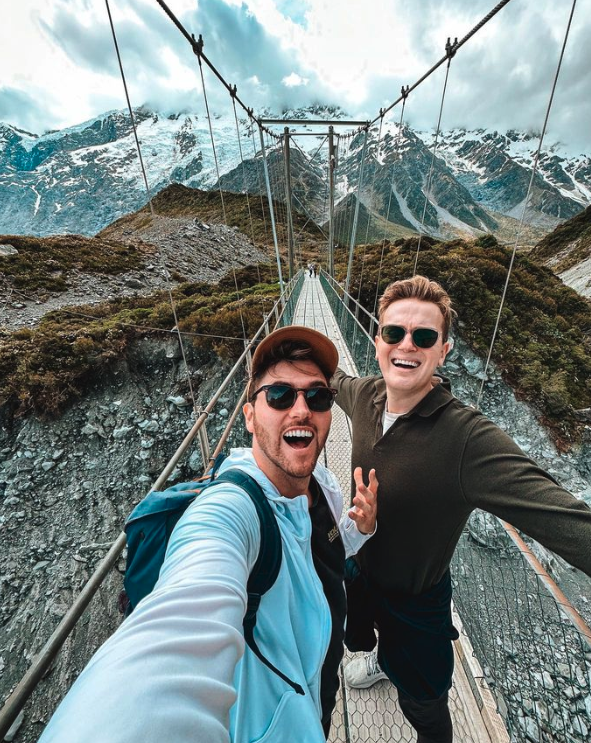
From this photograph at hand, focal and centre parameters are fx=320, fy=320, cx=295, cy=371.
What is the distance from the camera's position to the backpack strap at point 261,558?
1.85ft

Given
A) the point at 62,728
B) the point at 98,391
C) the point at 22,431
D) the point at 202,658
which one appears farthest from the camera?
the point at 98,391

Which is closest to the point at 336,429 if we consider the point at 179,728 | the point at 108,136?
the point at 179,728

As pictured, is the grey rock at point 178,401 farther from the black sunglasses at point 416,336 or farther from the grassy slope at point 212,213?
the grassy slope at point 212,213

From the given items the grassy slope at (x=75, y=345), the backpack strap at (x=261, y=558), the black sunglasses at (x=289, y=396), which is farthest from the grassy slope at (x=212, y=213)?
the backpack strap at (x=261, y=558)

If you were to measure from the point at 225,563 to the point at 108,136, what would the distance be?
178532mm

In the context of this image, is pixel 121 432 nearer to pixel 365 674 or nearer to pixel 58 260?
pixel 365 674

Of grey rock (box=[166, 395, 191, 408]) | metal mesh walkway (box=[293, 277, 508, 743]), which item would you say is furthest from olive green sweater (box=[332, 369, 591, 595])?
grey rock (box=[166, 395, 191, 408])

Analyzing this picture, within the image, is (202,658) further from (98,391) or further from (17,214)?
(17,214)

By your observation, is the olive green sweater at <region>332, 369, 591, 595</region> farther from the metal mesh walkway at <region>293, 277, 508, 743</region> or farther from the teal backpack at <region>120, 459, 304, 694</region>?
the metal mesh walkway at <region>293, 277, 508, 743</region>

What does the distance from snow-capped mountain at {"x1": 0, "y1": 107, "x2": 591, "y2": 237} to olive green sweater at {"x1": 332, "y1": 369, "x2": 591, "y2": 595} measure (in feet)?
206

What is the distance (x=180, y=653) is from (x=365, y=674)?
4.62ft

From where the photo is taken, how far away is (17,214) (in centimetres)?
9919

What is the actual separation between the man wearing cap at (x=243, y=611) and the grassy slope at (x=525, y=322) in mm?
8844

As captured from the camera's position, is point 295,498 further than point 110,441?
No
